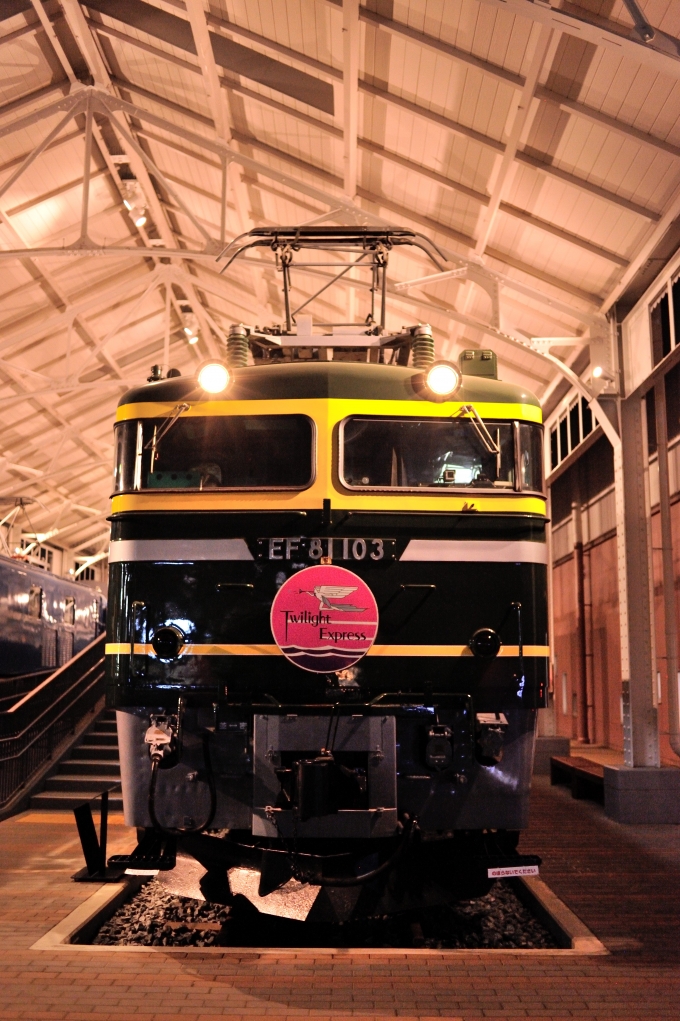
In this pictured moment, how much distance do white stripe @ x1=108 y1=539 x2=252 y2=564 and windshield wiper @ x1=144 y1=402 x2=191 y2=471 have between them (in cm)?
54

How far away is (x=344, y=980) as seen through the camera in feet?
16.1

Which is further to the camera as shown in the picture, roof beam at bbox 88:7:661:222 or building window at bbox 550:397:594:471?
building window at bbox 550:397:594:471

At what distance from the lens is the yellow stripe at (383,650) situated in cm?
555

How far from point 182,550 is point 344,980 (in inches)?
99.5

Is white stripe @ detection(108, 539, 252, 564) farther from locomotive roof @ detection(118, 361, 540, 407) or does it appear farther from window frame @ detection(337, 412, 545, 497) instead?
locomotive roof @ detection(118, 361, 540, 407)

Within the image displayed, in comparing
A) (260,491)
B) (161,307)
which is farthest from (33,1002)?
→ (161,307)

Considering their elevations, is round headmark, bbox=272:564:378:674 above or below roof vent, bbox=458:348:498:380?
below

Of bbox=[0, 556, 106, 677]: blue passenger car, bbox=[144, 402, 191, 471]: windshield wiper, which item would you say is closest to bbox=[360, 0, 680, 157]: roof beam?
bbox=[144, 402, 191, 471]: windshield wiper

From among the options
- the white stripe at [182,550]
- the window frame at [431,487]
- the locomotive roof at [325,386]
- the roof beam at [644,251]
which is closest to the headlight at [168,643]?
the white stripe at [182,550]

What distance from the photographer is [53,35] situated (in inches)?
496

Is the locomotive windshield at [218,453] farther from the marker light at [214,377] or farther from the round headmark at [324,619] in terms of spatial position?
the round headmark at [324,619]

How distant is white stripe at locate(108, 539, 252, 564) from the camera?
571cm

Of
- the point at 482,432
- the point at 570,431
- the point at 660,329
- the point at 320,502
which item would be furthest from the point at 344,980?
the point at 570,431

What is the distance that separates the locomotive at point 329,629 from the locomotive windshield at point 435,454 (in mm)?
14
